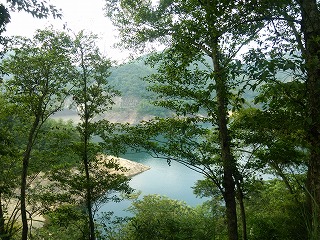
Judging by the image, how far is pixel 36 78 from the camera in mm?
5984

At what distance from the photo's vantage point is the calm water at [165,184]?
61.9 ft

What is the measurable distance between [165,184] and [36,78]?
18.2 metres

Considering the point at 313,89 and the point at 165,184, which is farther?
the point at 165,184

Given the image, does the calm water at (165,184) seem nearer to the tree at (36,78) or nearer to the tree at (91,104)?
the tree at (91,104)

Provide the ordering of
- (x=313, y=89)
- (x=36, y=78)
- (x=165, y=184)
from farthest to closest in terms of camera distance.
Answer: (x=165, y=184) < (x=36, y=78) < (x=313, y=89)

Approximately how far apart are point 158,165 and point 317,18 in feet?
93.5

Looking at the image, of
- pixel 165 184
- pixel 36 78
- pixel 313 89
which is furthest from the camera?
pixel 165 184

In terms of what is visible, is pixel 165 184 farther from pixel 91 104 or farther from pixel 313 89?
pixel 313 89

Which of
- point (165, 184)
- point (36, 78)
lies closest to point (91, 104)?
point (36, 78)

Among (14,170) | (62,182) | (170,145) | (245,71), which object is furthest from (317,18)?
(14,170)

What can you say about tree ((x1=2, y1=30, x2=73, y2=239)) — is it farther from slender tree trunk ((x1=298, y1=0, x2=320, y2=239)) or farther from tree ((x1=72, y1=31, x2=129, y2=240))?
slender tree trunk ((x1=298, y1=0, x2=320, y2=239))

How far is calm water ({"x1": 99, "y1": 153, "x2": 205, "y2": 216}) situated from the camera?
18856 millimetres

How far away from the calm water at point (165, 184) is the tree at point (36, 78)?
12.1 metres

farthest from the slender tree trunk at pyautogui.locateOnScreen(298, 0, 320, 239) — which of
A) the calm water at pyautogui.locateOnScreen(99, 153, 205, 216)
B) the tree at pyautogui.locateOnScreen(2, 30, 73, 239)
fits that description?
the calm water at pyautogui.locateOnScreen(99, 153, 205, 216)
